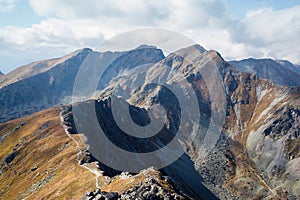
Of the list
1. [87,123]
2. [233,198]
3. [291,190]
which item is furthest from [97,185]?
[291,190]

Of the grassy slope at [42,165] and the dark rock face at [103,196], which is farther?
the grassy slope at [42,165]

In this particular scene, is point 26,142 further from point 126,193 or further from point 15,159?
point 126,193

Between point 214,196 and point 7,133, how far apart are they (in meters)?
129

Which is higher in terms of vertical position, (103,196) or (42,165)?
(103,196)

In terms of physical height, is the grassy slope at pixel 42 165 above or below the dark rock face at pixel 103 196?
below

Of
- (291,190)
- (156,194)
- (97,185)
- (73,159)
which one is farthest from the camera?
Result: (291,190)

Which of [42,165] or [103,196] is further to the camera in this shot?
[42,165]

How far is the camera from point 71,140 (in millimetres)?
137500

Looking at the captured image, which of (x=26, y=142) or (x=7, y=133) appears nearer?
(x=26, y=142)

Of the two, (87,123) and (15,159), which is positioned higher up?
(87,123)

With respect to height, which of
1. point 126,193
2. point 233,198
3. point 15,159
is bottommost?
point 233,198

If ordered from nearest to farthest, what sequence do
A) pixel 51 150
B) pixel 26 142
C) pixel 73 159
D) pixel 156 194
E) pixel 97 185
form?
1. pixel 156 194
2. pixel 97 185
3. pixel 73 159
4. pixel 51 150
5. pixel 26 142

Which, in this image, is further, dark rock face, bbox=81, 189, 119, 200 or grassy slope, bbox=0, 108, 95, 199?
grassy slope, bbox=0, 108, 95, 199

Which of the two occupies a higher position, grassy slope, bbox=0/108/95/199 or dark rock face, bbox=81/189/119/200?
dark rock face, bbox=81/189/119/200
